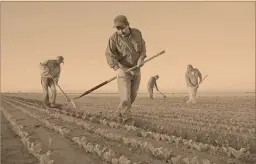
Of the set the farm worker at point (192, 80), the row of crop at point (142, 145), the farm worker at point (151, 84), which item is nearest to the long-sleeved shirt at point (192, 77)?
the farm worker at point (192, 80)

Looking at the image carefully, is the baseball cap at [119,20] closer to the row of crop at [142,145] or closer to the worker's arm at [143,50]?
the worker's arm at [143,50]

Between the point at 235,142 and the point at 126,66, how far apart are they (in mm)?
3259

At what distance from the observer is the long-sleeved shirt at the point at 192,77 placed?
17609 mm

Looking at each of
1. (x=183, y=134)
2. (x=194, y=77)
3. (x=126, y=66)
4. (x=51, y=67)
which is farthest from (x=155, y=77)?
(x=183, y=134)

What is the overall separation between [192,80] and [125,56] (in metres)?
11.0

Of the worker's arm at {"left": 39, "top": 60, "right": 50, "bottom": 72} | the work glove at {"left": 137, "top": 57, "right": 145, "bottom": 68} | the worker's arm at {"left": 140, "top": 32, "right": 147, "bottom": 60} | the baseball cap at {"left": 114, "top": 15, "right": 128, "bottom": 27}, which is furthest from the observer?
the worker's arm at {"left": 39, "top": 60, "right": 50, "bottom": 72}

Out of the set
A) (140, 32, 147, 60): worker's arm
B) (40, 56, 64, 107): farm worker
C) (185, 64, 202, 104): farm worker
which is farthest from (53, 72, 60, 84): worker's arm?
(140, 32, 147, 60): worker's arm

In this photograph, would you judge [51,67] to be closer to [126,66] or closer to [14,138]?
[126,66]

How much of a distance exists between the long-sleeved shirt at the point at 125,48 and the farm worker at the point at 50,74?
22.7 feet

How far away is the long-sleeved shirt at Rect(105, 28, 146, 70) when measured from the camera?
7090 mm

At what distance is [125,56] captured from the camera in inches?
285

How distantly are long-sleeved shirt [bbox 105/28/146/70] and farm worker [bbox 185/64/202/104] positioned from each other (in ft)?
35.1

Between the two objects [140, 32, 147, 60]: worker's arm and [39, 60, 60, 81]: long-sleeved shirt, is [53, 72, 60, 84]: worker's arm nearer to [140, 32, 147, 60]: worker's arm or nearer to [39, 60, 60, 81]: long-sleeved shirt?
[39, 60, 60, 81]: long-sleeved shirt

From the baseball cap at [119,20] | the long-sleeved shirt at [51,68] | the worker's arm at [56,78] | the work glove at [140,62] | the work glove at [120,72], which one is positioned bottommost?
the work glove at [120,72]
